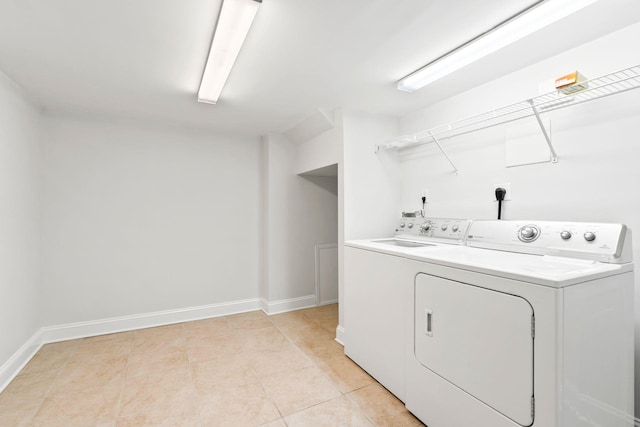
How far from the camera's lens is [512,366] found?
47.8 inches

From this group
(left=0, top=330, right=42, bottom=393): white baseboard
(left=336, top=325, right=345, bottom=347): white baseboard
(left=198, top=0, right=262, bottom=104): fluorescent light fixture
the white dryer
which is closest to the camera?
the white dryer

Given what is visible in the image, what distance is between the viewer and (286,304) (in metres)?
3.62

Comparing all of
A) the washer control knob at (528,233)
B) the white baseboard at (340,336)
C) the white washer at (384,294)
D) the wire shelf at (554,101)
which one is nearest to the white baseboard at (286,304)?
the white baseboard at (340,336)

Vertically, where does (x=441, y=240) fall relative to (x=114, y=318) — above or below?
above

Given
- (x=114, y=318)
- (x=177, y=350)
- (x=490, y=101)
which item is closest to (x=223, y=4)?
(x=490, y=101)

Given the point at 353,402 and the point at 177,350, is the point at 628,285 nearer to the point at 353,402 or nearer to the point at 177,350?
the point at 353,402

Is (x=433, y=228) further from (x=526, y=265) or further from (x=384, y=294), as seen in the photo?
(x=526, y=265)

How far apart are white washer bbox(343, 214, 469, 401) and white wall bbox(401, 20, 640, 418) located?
304 millimetres

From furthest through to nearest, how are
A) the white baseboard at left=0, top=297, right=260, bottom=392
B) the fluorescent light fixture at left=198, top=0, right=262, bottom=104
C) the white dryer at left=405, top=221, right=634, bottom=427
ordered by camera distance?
the white baseboard at left=0, top=297, right=260, bottom=392, the fluorescent light fixture at left=198, top=0, right=262, bottom=104, the white dryer at left=405, top=221, right=634, bottom=427

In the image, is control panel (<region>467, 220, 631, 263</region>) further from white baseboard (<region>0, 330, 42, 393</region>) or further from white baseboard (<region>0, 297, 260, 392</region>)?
white baseboard (<region>0, 330, 42, 393</region>)

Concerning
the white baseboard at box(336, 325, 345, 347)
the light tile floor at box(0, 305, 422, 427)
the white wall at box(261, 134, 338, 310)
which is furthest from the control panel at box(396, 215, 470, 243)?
the white wall at box(261, 134, 338, 310)

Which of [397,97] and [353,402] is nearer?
[353,402]

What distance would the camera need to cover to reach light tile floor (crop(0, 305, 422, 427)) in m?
1.74

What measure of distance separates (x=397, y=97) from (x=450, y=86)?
0.42 meters
